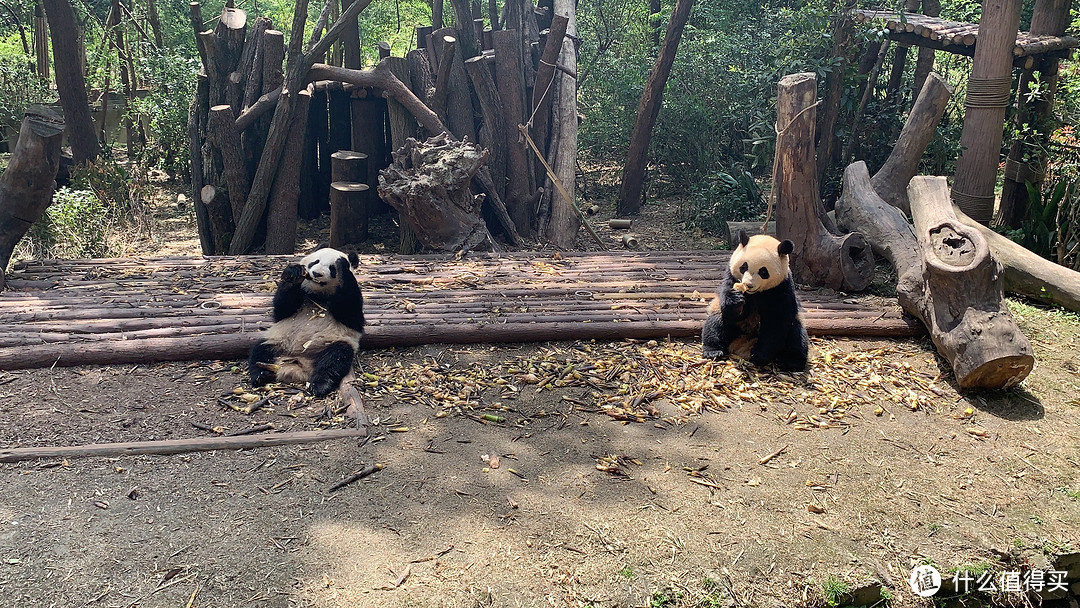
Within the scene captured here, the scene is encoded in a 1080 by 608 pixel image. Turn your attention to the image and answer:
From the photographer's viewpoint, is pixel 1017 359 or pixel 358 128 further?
pixel 358 128

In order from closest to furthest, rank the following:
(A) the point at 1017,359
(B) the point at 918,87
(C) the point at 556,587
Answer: (C) the point at 556,587, (A) the point at 1017,359, (B) the point at 918,87

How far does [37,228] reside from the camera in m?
7.26

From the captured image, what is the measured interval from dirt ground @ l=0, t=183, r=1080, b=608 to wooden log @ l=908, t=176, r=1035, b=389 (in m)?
0.23

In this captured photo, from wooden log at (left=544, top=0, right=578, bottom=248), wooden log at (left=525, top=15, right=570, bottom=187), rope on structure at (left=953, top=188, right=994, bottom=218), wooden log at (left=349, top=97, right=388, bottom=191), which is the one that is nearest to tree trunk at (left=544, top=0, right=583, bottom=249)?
wooden log at (left=544, top=0, right=578, bottom=248)

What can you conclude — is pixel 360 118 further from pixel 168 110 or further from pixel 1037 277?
pixel 1037 277

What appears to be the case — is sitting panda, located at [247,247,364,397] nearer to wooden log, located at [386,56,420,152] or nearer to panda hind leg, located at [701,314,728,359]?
panda hind leg, located at [701,314,728,359]

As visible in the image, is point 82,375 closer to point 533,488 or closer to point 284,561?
point 284,561

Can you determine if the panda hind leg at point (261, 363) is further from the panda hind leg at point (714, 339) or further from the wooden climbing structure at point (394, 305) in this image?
the panda hind leg at point (714, 339)

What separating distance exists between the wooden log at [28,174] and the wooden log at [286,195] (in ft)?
6.54

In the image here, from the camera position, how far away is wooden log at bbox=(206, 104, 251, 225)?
7117mm

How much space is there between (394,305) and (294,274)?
101 centimetres

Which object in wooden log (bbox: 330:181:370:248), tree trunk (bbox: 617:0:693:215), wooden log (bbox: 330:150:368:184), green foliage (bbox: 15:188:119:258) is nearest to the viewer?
green foliage (bbox: 15:188:119:258)

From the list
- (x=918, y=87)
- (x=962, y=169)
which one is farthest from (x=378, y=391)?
(x=918, y=87)

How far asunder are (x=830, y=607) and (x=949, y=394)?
6.70ft
